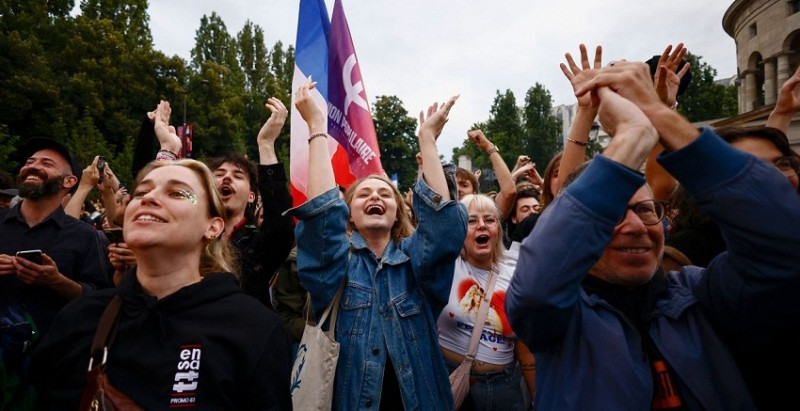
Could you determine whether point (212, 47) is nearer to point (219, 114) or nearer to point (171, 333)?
point (219, 114)

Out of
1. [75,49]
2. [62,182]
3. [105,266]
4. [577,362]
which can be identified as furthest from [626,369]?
[75,49]

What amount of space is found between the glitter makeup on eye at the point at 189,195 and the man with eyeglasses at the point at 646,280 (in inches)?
56.3

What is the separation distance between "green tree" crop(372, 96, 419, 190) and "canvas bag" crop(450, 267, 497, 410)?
176 ft

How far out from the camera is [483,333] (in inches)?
129

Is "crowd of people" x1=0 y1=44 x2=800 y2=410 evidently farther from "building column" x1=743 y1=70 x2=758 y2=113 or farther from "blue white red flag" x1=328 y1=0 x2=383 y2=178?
"building column" x1=743 y1=70 x2=758 y2=113

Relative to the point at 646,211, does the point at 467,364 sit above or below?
below

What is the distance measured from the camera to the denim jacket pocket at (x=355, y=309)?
8.80 ft

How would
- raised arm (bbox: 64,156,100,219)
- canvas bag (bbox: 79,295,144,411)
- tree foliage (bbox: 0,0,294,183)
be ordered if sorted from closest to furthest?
canvas bag (bbox: 79,295,144,411)
raised arm (bbox: 64,156,100,219)
tree foliage (bbox: 0,0,294,183)

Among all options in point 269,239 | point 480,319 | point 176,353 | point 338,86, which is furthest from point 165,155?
point 338,86

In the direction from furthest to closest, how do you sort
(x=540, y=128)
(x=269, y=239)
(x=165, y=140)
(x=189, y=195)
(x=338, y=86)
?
(x=540, y=128) < (x=338, y=86) < (x=165, y=140) < (x=269, y=239) < (x=189, y=195)

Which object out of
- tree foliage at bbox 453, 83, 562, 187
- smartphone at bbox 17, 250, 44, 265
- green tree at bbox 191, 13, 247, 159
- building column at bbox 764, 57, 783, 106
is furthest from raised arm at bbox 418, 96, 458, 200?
tree foliage at bbox 453, 83, 562, 187

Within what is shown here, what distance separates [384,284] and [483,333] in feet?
2.84

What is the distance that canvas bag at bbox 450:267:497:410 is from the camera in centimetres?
308

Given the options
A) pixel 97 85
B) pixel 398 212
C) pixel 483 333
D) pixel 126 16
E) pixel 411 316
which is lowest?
pixel 483 333
